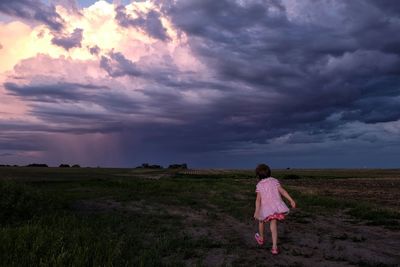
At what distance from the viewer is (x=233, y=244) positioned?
532 inches

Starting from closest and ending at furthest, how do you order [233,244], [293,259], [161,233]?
[293,259]
[233,244]
[161,233]

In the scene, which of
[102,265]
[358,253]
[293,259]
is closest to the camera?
[102,265]

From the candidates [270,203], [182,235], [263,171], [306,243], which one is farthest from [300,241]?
[182,235]

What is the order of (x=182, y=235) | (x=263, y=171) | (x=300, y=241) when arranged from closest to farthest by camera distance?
(x=263, y=171) < (x=300, y=241) < (x=182, y=235)

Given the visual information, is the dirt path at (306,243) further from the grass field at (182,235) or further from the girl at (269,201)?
the girl at (269,201)

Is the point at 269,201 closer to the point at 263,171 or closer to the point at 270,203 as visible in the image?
the point at 270,203

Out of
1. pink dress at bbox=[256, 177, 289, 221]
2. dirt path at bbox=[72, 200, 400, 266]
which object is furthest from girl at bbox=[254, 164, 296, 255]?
dirt path at bbox=[72, 200, 400, 266]

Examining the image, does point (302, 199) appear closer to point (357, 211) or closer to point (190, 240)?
point (357, 211)

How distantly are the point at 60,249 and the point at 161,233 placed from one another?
19.6 ft

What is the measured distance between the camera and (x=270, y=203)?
12.6 meters

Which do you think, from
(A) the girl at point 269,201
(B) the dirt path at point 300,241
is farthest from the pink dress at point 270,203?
(B) the dirt path at point 300,241

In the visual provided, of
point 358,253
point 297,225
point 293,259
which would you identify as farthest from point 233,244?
point 297,225

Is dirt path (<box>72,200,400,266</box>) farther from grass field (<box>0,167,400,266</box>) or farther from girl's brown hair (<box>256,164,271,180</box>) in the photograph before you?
girl's brown hair (<box>256,164,271,180</box>)

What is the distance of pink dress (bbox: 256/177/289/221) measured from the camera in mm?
12516
